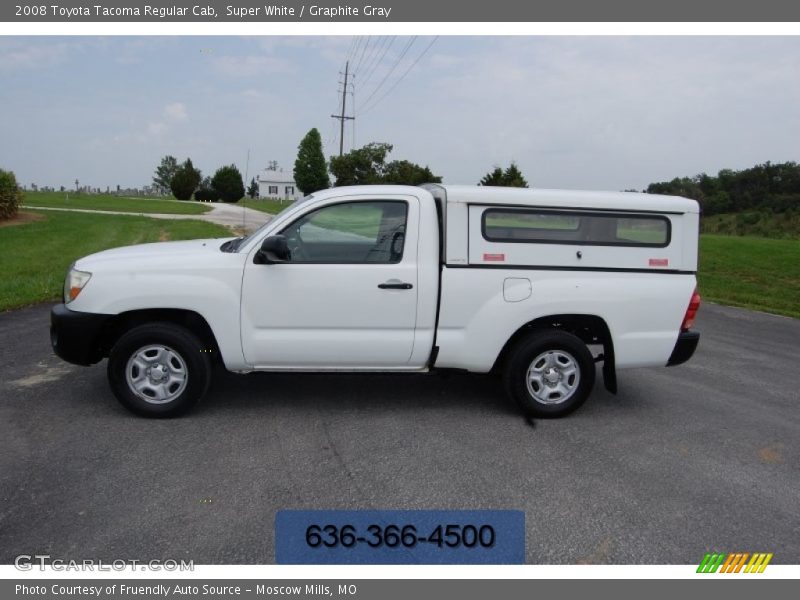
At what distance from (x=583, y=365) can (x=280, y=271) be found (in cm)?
254

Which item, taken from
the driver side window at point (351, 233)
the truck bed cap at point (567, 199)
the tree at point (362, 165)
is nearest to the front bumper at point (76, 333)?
the driver side window at point (351, 233)

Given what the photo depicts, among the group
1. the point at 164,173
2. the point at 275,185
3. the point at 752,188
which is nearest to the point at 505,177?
the point at 752,188

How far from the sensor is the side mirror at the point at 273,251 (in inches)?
197

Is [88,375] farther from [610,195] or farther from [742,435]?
[742,435]

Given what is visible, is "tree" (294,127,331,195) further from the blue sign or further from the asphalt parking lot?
the blue sign

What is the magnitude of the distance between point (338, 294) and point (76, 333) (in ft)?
6.66

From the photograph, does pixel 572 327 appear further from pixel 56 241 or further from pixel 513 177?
pixel 513 177

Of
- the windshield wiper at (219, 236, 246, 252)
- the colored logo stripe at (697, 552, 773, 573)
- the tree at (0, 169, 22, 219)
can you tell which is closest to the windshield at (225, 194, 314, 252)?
the windshield wiper at (219, 236, 246, 252)

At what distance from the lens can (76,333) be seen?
17.0ft

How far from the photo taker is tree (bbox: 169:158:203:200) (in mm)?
62781

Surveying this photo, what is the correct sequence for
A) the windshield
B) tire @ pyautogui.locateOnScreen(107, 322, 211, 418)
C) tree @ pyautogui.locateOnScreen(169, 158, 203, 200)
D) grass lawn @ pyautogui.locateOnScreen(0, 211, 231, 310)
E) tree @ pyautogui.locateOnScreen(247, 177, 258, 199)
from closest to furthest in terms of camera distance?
tire @ pyautogui.locateOnScreen(107, 322, 211, 418)
the windshield
grass lawn @ pyautogui.locateOnScreen(0, 211, 231, 310)
tree @ pyautogui.locateOnScreen(247, 177, 258, 199)
tree @ pyautogui.locateOnScreen(169, 158, 203, 200)

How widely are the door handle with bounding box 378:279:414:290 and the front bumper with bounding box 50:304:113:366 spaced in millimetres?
2106

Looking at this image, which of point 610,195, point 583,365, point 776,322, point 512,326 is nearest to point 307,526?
point 512,326

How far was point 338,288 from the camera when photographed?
17.1 ft
